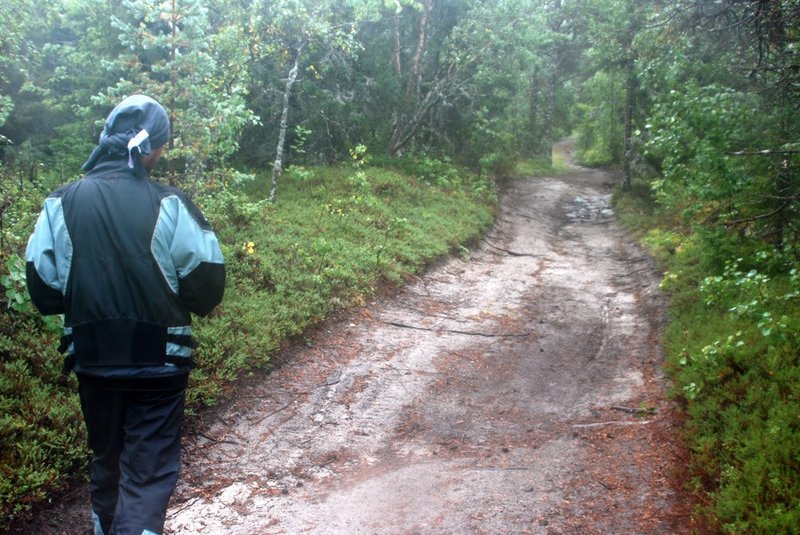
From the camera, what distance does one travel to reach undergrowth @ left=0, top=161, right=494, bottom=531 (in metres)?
4.14

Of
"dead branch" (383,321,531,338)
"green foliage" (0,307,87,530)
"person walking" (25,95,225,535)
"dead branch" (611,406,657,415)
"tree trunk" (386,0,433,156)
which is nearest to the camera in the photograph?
"person walking" (25,95,225,535)

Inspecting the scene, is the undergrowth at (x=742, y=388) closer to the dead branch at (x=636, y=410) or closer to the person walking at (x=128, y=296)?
the dead branch at (x=636, y=410)

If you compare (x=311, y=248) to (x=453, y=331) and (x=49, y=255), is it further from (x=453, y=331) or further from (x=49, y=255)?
(x=49, y=255)

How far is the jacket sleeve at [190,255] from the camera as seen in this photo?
2.88 metres

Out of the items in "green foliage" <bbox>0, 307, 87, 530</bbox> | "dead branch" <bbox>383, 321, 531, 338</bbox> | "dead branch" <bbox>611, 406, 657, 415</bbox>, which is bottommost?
"dead branch" <bbox>383, 321, 531, 338</bbox>

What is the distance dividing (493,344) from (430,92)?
1187 centimetres

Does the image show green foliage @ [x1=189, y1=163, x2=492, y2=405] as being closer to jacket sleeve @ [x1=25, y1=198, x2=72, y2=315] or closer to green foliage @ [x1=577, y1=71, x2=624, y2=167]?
jacket sleeve @ [x1=25, y1=198, x2=72, y2=315]

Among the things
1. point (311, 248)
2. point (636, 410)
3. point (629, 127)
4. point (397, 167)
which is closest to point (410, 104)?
point (397, 167)

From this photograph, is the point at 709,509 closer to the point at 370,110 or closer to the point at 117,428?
the point at 117,428

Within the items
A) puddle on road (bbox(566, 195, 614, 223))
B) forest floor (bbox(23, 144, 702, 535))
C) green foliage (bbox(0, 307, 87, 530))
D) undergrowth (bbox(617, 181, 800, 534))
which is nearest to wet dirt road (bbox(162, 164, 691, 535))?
forest floor (bbox(23, 144, 702, 535))

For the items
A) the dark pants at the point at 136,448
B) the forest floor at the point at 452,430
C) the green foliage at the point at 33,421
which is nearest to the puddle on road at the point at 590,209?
the forest floor at the point at 452,430

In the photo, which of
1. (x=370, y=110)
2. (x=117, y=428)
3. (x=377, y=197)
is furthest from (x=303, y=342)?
(x=370, y=110)

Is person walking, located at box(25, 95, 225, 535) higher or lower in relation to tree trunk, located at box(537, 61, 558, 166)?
lower

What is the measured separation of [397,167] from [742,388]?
42.9 ft
